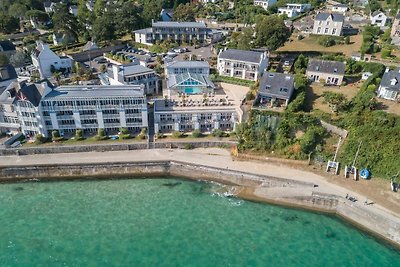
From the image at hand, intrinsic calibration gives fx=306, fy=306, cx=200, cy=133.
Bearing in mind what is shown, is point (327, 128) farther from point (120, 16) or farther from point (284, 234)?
point (120, 16)

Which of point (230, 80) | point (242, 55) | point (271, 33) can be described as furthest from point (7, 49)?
point (271, 33)

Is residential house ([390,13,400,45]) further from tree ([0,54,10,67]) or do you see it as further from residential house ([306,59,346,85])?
tree ([0,54,10,67])

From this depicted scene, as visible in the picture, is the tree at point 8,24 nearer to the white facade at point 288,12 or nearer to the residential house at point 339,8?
the white facade at point 288,12

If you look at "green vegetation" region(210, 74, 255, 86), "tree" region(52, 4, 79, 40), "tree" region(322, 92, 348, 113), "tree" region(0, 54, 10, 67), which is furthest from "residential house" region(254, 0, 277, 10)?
"tree" region(0, 54, 10, 67)

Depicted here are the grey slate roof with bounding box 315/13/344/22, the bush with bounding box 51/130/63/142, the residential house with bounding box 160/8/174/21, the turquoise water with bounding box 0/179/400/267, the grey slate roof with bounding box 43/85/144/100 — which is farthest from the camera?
the residential house with bounding box 160/8/174/21

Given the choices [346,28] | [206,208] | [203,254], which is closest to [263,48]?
[346,28]

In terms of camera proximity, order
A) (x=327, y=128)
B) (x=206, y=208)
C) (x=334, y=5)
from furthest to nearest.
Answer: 1. (x=334, y=5)
2. (x=327, y=128)
3. (x=206, y=208)
